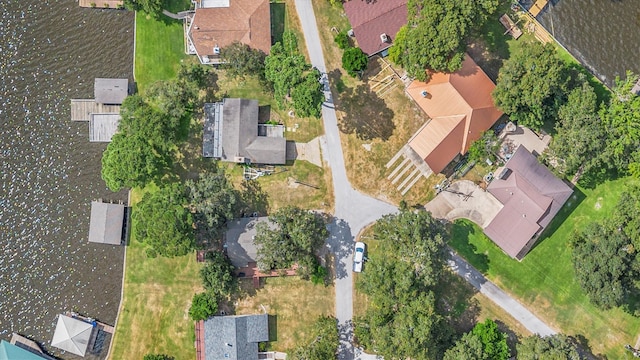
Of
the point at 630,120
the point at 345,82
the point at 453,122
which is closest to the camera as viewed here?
the point at 630,120

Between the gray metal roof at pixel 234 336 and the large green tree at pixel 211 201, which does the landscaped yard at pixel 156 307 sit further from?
the large green tree at pixel 211 201

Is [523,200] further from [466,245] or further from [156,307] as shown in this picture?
[156,307]

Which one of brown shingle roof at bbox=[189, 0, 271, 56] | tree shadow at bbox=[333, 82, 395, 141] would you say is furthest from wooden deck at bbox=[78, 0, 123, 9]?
tree shadow at bbox=[333, 82, 395, 141]

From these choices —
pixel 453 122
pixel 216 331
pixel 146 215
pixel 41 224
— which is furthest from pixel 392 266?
pixel 41 224

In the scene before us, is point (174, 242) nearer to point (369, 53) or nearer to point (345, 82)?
point (345, 82)

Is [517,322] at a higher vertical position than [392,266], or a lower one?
lower

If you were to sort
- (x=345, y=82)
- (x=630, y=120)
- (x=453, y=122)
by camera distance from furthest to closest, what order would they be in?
(x=345, y=82), (x=453, y=122), (x=630, y=120)

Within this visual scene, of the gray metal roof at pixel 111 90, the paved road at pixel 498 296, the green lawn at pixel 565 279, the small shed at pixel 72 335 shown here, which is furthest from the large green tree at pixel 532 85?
the small shed at pixel 72 335
